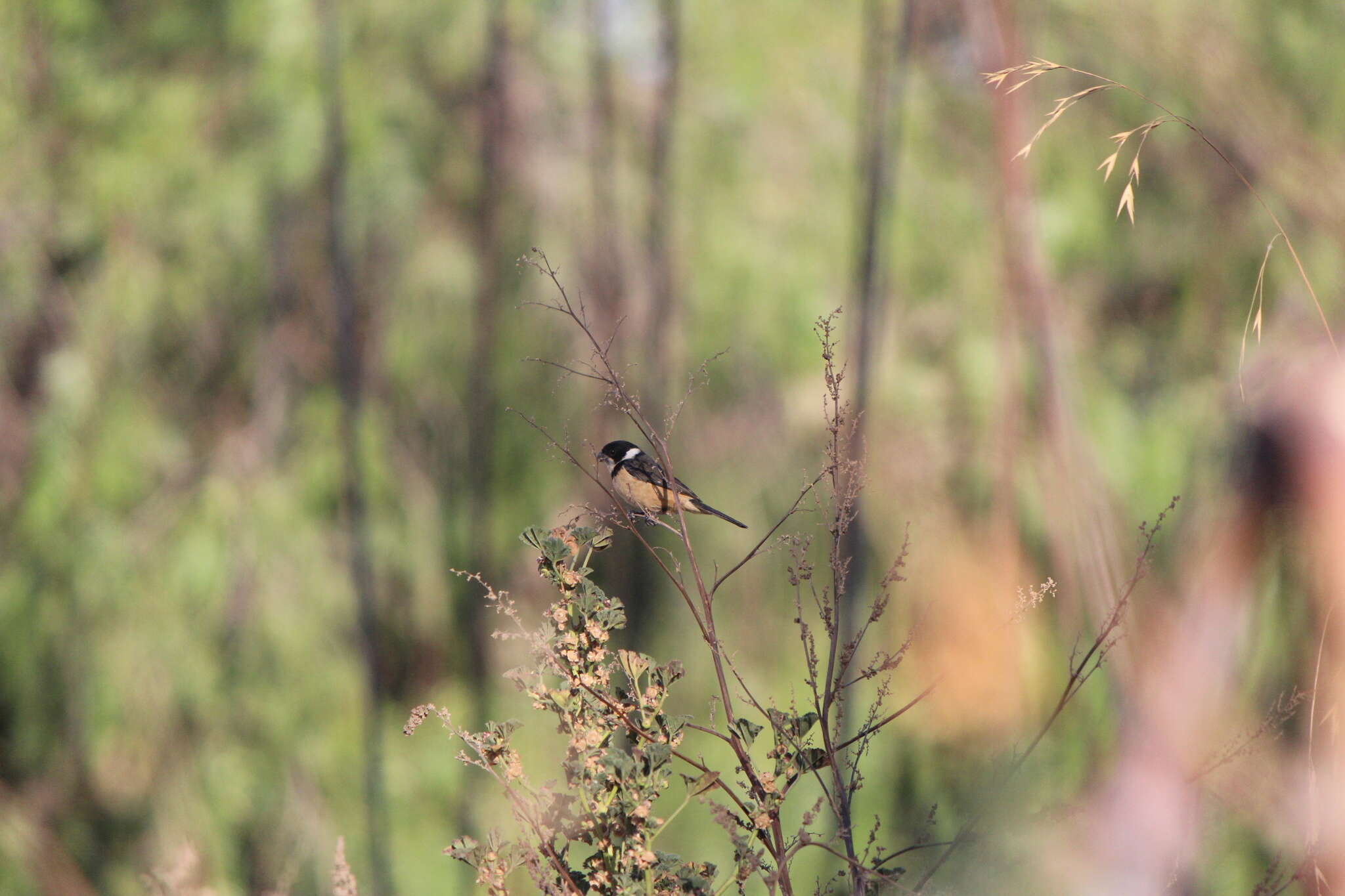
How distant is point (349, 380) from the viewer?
3.97m

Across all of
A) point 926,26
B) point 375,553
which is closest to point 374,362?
point 375,553

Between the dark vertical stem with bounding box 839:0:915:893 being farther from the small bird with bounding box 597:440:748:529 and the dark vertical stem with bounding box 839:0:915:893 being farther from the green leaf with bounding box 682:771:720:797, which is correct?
the green leaf with bounding box 682:771:720:797

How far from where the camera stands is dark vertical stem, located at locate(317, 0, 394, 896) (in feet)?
12.7

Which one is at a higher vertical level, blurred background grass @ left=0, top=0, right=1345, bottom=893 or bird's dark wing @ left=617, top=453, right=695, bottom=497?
blurred background grass @ left=0, top=0, right=1345, bottom=893

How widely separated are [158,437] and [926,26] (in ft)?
9.84

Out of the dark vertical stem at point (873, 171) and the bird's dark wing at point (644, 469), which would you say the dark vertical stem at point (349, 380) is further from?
the bird's dark wing at point (644, 469)

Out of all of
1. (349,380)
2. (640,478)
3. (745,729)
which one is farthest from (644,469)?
(349,380)

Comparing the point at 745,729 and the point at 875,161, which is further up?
the point at 875,161

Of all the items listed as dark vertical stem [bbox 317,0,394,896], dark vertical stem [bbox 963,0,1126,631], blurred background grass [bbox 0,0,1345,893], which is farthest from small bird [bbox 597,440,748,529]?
dark vertical stem [bbox 317,0,394,896]

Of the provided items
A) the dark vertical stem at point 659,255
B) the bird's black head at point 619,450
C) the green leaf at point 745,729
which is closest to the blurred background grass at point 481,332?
the dark vertical stem at point 659,255

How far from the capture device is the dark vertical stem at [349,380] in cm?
386

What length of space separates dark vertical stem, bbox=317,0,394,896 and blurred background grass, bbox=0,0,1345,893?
0.02 metres

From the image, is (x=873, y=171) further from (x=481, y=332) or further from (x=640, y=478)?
(x=640, y=478)

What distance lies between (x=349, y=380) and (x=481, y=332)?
0.51 metres
